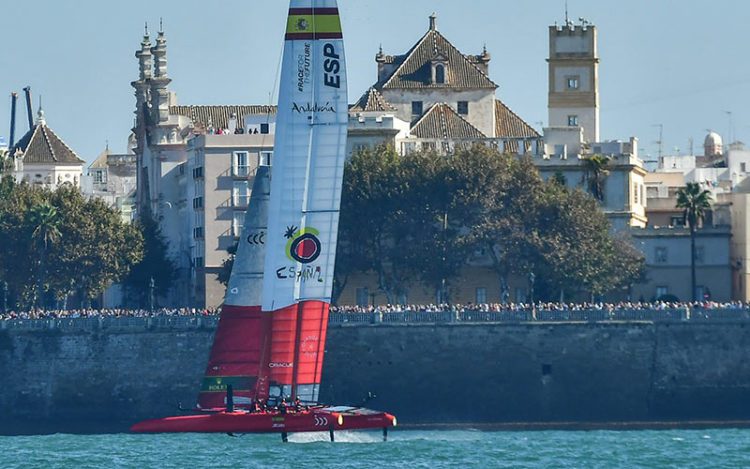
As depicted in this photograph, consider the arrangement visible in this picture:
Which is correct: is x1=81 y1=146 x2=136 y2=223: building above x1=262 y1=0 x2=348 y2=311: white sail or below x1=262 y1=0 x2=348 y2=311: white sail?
above

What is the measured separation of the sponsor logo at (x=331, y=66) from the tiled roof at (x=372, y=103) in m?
48.0

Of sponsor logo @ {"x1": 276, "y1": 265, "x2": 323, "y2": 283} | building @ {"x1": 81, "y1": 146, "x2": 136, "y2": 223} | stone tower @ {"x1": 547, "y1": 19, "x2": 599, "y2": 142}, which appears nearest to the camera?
sponsor logo @ {"x1": 276, "y1": 265, "x2": 323, "y2": 283}

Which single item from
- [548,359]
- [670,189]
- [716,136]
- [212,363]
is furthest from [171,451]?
[716,136]

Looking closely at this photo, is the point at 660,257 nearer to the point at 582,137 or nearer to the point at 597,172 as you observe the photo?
the point at 597,172

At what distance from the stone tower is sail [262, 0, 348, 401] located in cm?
5182

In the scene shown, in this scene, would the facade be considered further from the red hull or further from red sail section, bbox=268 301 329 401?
the red hull

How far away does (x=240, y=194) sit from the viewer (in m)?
146

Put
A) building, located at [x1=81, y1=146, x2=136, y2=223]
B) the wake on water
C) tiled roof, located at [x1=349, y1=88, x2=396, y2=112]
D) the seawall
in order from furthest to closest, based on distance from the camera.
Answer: building, located at [x1=81, y1=146, x2=136, y2=223] < tiled roof, located at [x1=349, y1=88, x2=396, y2=112] < the seawall < the wake on water

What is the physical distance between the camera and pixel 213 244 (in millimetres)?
145000

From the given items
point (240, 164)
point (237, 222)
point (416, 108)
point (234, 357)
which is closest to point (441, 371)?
point (234, 357)

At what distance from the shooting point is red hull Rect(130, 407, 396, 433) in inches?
3957

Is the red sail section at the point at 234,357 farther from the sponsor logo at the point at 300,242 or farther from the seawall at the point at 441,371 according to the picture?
the seawall at the point at 441,371

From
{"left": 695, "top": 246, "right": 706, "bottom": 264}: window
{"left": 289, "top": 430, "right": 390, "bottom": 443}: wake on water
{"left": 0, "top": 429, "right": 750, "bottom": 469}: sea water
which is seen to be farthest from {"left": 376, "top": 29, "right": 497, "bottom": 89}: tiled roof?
{"left": 289, "top": 430, "right": 390, "bottom": 443}: wake on water

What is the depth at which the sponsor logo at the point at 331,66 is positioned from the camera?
100 m
